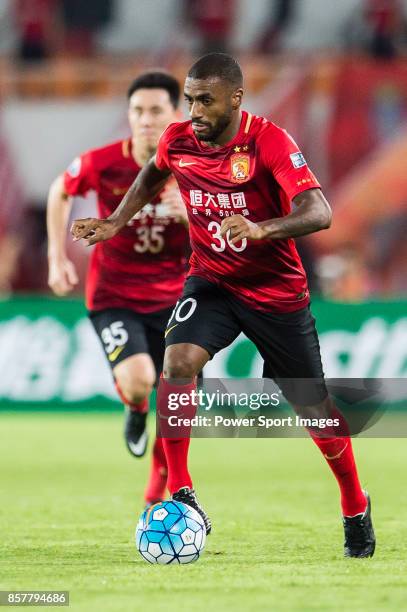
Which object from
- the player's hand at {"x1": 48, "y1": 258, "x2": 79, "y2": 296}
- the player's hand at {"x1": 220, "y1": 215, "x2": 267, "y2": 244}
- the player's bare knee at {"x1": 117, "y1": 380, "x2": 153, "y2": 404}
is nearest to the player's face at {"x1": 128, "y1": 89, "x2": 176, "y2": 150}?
the player's hand at {"x1": 48, "y1": 258, "x2": 79, "y2": 296}

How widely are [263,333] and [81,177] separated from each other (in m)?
2.63

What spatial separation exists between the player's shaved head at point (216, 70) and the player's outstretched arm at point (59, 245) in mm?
2322

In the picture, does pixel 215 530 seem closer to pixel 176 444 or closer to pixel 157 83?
pixel 176 444

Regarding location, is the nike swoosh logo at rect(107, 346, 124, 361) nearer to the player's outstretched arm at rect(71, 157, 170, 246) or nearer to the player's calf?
the player's calf

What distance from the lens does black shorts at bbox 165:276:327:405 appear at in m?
6.12

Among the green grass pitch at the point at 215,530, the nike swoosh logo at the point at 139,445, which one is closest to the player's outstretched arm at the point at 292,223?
the green grass pitch at the point at 215,530

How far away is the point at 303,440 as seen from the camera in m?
14.4

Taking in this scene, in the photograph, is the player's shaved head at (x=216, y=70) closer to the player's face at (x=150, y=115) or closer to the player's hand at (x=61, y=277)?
the player's face at (x=150, y=115)

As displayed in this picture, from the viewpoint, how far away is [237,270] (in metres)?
6.25

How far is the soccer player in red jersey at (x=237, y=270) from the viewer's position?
6.01 metres

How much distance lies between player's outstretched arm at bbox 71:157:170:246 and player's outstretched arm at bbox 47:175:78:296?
1.44 meters

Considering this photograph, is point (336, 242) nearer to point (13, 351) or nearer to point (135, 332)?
point (13, 351)

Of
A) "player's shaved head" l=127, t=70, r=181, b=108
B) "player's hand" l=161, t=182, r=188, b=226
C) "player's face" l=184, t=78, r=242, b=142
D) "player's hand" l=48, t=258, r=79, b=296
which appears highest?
"player's face" l=184, t=78, r=242, b=142

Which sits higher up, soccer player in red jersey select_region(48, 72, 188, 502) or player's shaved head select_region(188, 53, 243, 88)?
player's shaved head select_region(188, 53, 243, 88)
